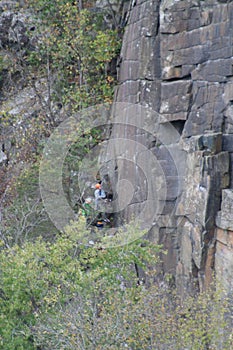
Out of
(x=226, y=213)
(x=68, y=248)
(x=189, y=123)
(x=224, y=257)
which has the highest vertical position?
(x=189, y=123)

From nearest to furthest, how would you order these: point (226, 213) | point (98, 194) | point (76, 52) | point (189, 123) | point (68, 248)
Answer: point (68, 248)
point (226, 213)
point (189, 123)
point (98, 194)
point (76, 52)

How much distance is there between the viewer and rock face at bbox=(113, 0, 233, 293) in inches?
528

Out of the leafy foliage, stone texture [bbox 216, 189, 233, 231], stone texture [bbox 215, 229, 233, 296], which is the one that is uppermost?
the leafy foliage

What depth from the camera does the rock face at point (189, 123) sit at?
1341 centimetres

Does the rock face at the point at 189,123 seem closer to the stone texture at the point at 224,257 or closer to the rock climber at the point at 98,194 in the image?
the stone texture at the point at 224,257

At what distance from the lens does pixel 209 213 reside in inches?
528

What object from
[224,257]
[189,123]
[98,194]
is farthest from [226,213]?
[98,194]

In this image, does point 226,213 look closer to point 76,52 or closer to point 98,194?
point 98,194

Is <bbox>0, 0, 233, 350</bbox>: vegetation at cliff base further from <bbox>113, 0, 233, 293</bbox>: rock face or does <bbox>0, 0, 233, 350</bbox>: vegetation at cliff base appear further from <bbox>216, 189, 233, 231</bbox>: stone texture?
<bbox>216, 189, 233, 231</bbox>: stone texture

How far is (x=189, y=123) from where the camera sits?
14789 mm

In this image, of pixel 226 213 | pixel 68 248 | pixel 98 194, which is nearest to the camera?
pixel 68 248

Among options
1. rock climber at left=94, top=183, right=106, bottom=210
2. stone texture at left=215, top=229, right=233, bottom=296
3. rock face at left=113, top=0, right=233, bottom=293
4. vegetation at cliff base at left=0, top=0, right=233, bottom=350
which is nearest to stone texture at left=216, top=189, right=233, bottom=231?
rock face at left=113, top=0, right=233, bottom=293

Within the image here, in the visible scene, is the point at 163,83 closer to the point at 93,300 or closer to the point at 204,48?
the point at 204,48

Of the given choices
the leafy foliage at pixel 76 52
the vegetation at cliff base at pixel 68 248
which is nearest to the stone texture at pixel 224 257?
the vegetation at cliff base at pixel 68 248
